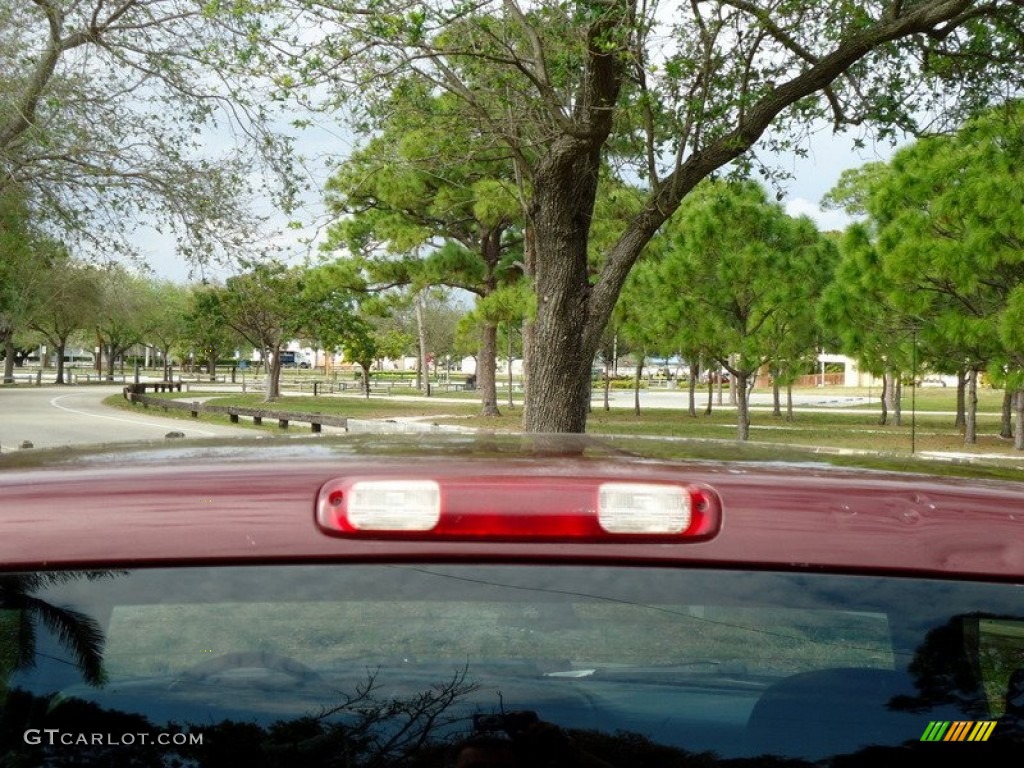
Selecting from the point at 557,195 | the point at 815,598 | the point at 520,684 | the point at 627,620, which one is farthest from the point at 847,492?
the point at 557,195

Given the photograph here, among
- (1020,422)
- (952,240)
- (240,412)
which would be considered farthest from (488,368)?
(952,240)

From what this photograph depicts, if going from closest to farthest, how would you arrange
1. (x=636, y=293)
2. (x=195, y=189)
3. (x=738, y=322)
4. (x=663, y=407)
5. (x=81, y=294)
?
(x=195, y=189), (x=738, y=322), (x=636, y=293), (x=663, y=407), (x=81, y=294)

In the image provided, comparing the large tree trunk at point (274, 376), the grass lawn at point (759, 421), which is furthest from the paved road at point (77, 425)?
the large tree trunk at point (274, 376)

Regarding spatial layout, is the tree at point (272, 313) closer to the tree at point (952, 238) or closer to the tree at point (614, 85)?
the tree at point (952, 238)

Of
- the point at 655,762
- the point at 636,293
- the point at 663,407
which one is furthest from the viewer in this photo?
the point at 663,407

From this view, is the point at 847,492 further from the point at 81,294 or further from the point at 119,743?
the point at 81,294

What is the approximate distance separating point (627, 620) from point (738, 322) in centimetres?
3019

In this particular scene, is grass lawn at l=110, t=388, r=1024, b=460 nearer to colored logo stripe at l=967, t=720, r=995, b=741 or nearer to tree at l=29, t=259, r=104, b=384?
tree at l=29, t=259, r=104, b=384

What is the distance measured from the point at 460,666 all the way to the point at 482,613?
0.08 metres

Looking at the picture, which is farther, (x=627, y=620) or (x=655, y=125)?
(x=655, y=125)

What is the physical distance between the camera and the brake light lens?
1572 millimetres

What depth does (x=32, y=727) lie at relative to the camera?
1636 mm

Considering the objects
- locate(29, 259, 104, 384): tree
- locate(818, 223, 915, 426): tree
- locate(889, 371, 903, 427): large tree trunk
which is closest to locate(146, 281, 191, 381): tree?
locate(29, 259, 104, 384): tree

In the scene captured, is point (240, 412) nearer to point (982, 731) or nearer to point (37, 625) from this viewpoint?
point (37, 625)
